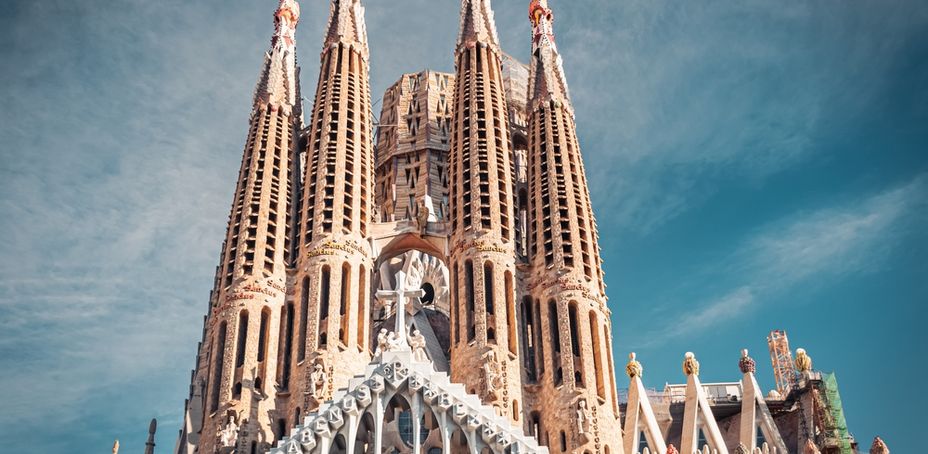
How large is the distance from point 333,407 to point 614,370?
13108 mm

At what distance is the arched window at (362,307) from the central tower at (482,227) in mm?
3192

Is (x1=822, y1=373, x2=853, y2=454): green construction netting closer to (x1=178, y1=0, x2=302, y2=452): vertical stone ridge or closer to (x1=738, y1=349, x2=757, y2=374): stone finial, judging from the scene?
(x1=738, y1=349, x2=757, y2=374): stone finial

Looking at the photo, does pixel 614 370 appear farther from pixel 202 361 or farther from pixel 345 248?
pixel 202 361

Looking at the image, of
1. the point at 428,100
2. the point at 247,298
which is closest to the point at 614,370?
the point at 247,298

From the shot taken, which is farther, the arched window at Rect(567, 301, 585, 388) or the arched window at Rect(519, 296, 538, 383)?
the arched window at Rect(519, 296, 538, 383)

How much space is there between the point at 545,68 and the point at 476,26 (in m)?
3.65

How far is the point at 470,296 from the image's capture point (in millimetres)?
37844

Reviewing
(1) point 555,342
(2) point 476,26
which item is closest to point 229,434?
(1) point 555,342

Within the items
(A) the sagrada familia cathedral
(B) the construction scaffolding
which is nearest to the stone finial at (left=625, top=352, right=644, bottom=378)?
(A) the sagrada familia cathedral

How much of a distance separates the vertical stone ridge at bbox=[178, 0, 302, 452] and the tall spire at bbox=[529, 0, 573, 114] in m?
10.2

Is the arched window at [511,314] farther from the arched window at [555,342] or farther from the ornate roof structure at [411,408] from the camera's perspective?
the ornate roof structure at [411,408]

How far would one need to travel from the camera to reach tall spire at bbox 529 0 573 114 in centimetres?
4406

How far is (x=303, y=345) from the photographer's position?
3647cm

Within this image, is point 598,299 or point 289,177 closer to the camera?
point 598,299
